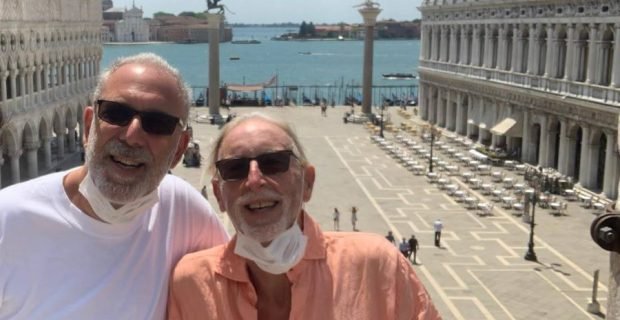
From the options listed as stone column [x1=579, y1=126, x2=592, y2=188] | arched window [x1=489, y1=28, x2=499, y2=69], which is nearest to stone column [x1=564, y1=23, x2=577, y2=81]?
stone column [x1=579, y1=126, x2=592, y2=188]

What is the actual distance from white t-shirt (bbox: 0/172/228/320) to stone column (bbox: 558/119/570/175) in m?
33.7

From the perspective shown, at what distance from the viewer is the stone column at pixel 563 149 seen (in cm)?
3594

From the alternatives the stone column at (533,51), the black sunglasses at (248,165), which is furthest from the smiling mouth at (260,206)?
the stone column at (533,51)

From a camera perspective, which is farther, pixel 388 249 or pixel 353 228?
pixel 353 228

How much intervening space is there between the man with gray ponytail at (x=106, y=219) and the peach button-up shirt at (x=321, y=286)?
0.25m

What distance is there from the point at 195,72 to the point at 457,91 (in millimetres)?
123184

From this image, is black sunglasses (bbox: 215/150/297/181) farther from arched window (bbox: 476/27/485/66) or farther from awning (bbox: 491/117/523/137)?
arched window (bbox: 476/27/485/66)

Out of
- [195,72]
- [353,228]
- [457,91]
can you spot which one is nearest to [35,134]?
[353,228]

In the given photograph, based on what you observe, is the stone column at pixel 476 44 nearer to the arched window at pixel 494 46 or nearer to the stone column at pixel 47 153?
the arched window at pixel 494 46

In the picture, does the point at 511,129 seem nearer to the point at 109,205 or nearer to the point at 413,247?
the point at 413,247

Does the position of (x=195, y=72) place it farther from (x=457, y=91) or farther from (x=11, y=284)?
(x=11, y=284)

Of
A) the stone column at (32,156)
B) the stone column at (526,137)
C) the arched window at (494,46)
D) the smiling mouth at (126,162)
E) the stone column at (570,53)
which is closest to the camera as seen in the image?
the smiling mouth at (126,162)

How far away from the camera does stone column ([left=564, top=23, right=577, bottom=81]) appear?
35906 mm

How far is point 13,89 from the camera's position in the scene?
31.5 meters
